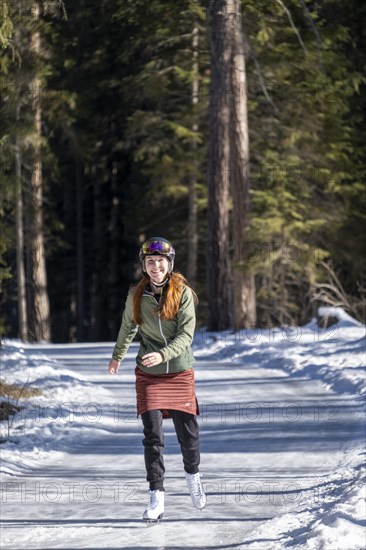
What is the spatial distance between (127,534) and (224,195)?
54.5 ft

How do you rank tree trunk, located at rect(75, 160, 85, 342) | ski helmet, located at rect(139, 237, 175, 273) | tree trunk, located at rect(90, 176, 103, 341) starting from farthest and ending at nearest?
1. tree trunk, located at rect(75, 160, 85, 342)
2. tree trunk, located at rect(90, 176, 103, 341)
3. ski helmet, located at rect(139, 237, 175, 273)

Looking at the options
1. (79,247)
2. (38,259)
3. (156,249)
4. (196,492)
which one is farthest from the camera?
(79,247)

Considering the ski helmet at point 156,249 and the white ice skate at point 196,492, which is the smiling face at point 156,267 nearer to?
the ski helmet at point 156,249

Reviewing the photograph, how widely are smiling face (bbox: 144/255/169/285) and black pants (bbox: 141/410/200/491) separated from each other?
988mm

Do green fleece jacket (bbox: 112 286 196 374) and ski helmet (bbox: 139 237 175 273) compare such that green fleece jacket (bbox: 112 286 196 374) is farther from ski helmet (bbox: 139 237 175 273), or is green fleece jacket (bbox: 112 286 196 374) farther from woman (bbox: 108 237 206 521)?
ski helmet (bbox: 139 237 175 273)

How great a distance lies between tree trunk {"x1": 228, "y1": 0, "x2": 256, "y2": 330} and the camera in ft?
72.7

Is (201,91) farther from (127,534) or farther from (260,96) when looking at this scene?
(127,534)

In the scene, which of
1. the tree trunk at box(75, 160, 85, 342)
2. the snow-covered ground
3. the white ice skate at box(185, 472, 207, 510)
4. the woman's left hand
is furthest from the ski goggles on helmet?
the tree trunk at box(75, 160, 85, 342)

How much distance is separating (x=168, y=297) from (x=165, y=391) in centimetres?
70

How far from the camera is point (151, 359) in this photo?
22.1 feet

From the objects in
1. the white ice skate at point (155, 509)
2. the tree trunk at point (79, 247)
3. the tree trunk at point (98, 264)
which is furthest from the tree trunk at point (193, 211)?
the white ice skate at point (155, 509)

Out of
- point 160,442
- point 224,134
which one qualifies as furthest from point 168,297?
point 224,134

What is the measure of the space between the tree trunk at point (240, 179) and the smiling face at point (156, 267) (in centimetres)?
1552

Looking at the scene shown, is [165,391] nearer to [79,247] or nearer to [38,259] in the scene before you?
[38,259]
